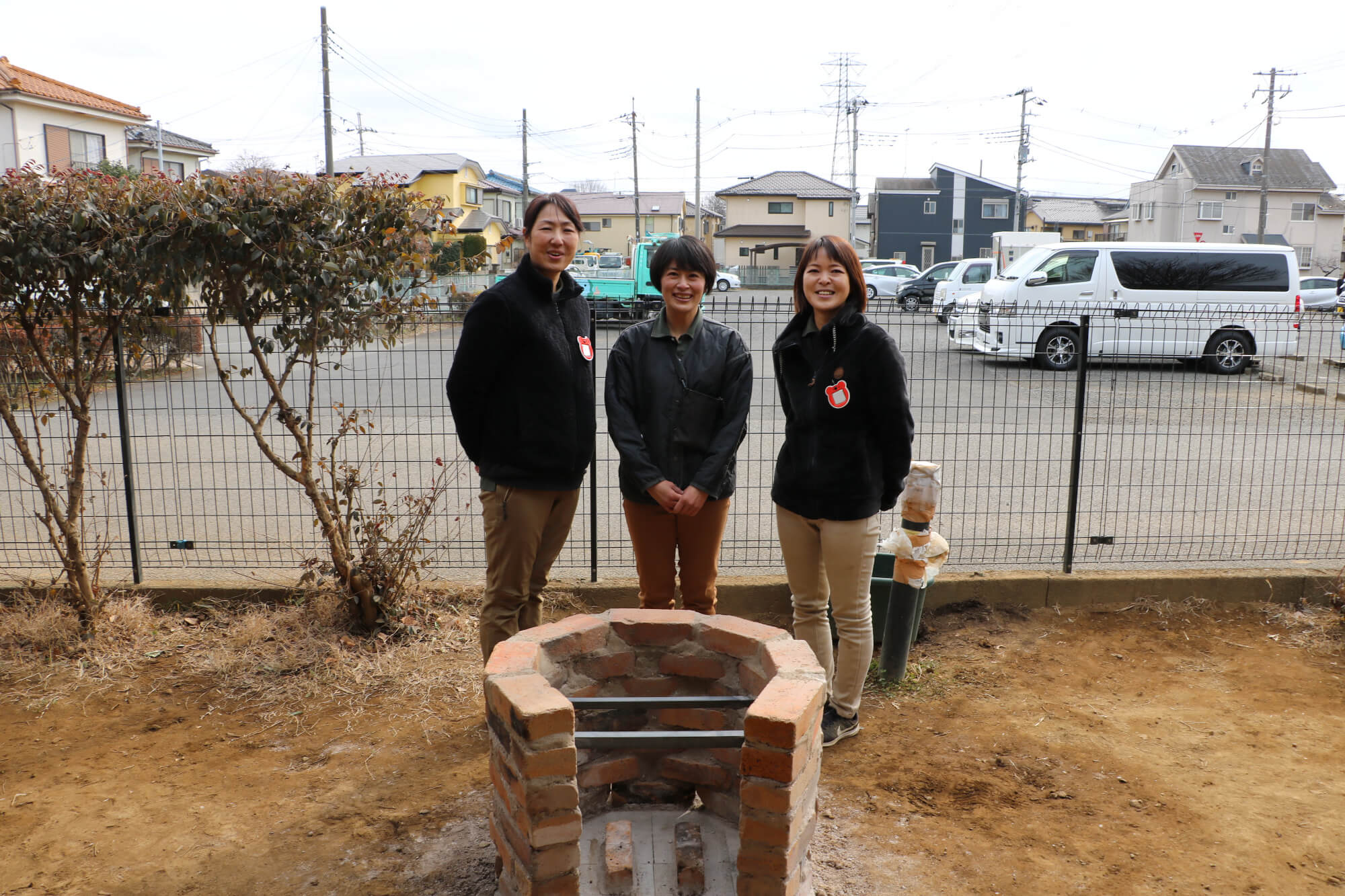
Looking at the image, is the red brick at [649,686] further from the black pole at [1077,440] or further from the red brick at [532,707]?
the black pole at [1077,440]

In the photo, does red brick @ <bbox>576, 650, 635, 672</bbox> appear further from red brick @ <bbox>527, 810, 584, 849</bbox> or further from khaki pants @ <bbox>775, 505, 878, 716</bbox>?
khaki pants @ <bbox>775, 505, 878, 716</bbox>

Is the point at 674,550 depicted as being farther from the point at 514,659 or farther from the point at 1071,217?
the point at 1071,217

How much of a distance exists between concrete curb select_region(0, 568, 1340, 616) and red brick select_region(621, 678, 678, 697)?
5.60ft

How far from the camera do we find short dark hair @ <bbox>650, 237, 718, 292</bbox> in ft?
10.7

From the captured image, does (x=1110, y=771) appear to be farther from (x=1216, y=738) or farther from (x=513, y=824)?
(x=513, y=824)

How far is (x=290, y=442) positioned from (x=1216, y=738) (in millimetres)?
7146

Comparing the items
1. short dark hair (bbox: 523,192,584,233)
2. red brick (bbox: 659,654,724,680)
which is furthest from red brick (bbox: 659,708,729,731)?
short dark hair (bbox: 523,192,584,233)

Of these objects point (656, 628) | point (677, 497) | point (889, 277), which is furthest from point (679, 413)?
point (889, 277)

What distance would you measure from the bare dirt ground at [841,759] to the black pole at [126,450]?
352 millimetres

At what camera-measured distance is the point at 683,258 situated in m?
3.28

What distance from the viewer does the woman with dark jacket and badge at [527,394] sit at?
324 centimetres

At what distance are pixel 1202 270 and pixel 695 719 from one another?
15.1 m

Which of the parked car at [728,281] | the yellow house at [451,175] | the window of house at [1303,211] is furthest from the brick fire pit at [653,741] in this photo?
the window of house at [1303,211]

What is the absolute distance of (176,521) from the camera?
603 cm
